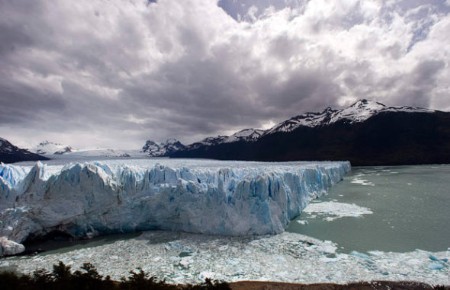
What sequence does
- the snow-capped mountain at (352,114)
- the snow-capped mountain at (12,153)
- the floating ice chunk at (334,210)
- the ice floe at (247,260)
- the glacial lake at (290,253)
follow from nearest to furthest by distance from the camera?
the ice floe at (247,260), the glacial lake at (290,253), the floating ice chunk at (334,210), the snow-capped mountain at (12,153), the snow-capped mountain at (352,114)

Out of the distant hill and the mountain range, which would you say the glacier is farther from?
the distant hill

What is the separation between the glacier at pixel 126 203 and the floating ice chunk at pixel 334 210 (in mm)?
3880

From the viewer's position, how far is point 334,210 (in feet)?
63.8

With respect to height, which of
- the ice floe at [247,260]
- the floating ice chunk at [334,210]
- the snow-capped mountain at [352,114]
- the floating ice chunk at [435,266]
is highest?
the snow-capped mountain at [352,114]

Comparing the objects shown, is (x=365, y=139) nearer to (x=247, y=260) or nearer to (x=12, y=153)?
(x=247, y=260)

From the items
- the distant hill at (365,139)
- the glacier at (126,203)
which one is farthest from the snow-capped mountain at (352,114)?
the glacier at (126,203)

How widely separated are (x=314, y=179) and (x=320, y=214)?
27.5ft

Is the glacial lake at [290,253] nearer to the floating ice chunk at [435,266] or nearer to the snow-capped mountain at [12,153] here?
the floating ice chunk at [435,266]

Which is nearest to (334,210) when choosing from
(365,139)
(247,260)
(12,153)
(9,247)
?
(247,260)

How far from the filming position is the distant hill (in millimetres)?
91438

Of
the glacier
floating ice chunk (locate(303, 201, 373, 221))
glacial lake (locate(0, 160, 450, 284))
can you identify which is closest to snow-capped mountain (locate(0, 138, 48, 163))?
the glacier

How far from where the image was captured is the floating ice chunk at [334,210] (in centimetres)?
1796

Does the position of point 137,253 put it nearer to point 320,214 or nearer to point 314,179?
point 320,214

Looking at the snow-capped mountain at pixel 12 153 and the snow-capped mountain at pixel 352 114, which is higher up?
the snow-capped mountain at pixel 352 114
